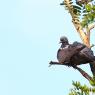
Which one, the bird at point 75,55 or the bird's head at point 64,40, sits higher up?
the bird's head at point 64,40

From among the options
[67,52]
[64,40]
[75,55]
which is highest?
[64,40]

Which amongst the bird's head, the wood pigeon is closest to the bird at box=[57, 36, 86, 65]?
the wood pigeon

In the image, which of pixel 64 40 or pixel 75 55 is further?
pixel 64 40

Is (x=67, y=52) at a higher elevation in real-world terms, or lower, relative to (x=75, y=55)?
higher

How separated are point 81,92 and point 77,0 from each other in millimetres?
3182

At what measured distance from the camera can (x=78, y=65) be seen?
17.1 meters

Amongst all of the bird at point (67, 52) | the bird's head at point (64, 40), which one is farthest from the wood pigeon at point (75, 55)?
the bird's head at point (64, 40)

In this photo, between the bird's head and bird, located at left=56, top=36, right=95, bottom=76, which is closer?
bird, located at left=56, top=36, right=95, bottom=76

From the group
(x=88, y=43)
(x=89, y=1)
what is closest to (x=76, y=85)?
(x=88, y=43)

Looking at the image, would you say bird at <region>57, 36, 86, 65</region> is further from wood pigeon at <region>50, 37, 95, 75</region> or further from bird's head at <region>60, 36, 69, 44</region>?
bird's head at <region>60, 36, 69, 44</region>

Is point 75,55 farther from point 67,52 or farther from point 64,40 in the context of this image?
point 64,40

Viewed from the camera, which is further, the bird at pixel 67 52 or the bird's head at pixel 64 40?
the bird's head at pixel 64 40

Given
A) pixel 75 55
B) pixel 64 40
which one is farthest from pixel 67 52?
pixel 64 40

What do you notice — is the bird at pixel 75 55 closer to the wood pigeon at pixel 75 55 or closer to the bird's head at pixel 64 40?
the wood pigeon at pixel 75 55
